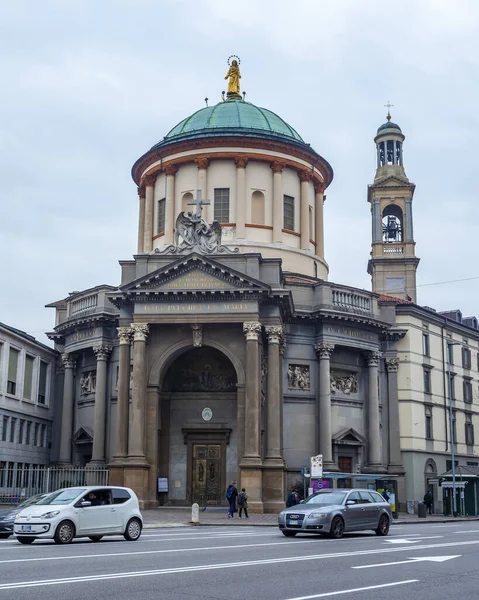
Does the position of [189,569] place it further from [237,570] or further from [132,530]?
[132,530]

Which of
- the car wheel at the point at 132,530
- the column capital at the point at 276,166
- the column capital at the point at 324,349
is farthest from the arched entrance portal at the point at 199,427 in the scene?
the car wheel at the point at 132,530

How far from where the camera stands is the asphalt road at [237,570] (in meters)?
11.6

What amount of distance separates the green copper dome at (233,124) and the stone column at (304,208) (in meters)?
2.09

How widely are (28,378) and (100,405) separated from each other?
5.27m

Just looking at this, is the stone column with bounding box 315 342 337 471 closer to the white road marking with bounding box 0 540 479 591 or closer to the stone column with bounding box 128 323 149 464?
the stone column with bounding box 128 323 149 464

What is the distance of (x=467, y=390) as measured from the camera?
5794cm

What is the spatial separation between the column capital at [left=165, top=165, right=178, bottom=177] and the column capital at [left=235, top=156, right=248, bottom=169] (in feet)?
13.6

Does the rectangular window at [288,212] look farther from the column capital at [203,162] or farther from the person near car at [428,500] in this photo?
the person near car at [428,500]

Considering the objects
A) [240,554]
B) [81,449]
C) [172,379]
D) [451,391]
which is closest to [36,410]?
[81,449]

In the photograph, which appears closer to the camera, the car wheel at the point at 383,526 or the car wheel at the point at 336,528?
the car wheel at the point at 336,528

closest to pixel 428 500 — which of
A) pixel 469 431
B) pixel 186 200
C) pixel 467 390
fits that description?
pixel 469 431

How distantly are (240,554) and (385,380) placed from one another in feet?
111

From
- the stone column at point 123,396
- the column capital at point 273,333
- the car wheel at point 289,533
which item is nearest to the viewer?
the car wheel at point 289,533

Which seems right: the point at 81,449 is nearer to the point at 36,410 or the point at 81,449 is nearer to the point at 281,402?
the point at 36,410
